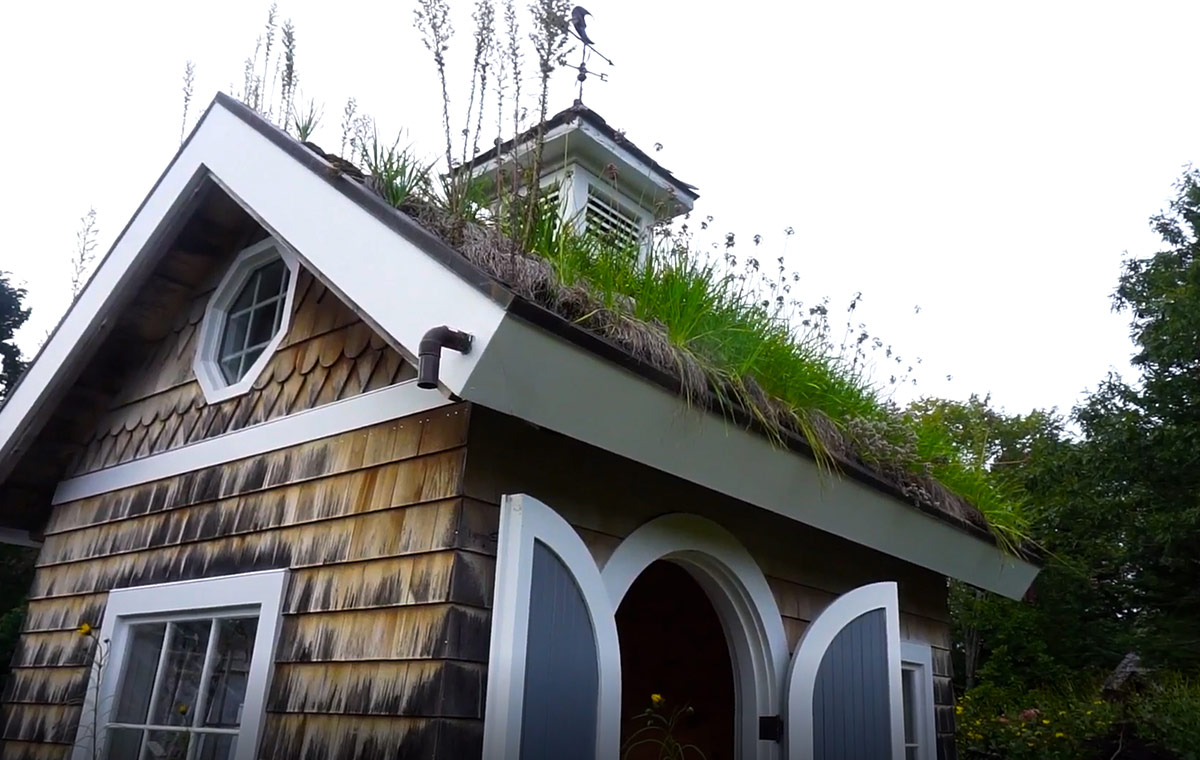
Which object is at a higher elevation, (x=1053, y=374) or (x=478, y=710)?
(x=1053, y=374)

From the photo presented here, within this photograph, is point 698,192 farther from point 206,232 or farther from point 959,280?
point 959,280

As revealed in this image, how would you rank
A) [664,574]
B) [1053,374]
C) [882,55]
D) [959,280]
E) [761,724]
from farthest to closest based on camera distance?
[1053,374] → [959,280] → [882,55] → [664,574] → [761,724]

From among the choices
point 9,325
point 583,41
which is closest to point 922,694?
point 583,41

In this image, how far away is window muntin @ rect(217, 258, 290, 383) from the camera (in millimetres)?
4066

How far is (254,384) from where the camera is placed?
3820 millimetres

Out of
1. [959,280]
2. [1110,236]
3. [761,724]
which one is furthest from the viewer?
[1110,236]

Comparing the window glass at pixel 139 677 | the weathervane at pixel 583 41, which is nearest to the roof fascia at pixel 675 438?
the window glass at pixel 139 677

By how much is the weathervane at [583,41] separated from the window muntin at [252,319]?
173cm

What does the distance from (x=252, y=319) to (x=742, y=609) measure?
2402 millimetres

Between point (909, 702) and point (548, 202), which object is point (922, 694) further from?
point (548, 202)

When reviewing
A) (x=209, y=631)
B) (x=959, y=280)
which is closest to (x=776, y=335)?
(x=209, y=631)

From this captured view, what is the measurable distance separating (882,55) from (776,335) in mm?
4547

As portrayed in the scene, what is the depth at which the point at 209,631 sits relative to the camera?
3.52 meters

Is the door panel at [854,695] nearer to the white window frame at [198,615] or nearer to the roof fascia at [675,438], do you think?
the roof fascia at [675,438]
